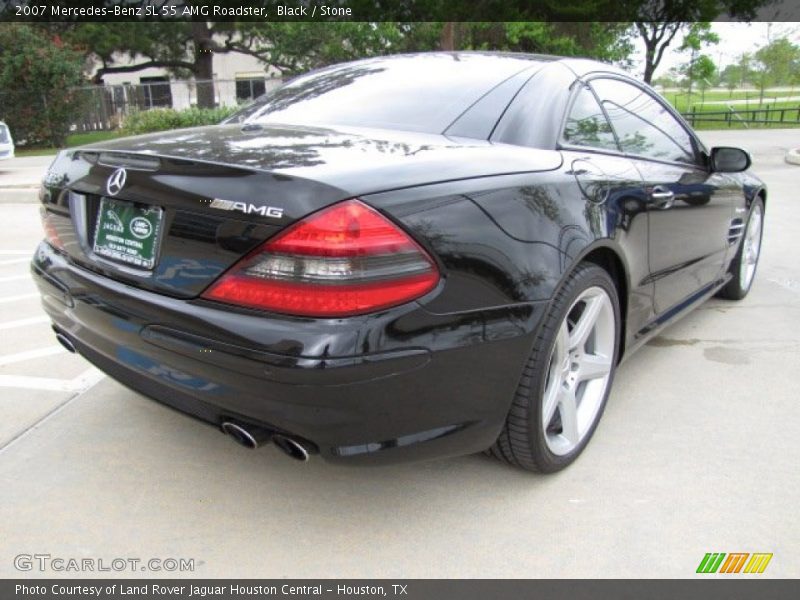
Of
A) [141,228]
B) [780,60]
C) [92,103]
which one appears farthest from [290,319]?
[780,60]

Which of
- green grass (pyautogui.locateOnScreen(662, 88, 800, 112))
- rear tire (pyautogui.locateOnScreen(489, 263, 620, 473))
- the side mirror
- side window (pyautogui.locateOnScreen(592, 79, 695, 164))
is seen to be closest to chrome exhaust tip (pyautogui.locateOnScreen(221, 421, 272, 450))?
rear tire (pyautogui.locateOnScreen(489, 263, 620, 473))

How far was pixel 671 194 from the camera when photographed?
Result: 302cm

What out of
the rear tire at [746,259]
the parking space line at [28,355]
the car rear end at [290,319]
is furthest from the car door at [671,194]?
the parking space line at [28,355]

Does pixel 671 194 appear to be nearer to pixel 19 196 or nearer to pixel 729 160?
pixel 729 160

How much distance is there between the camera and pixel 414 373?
1.81 meters

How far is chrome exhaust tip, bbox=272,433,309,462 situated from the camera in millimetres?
1849

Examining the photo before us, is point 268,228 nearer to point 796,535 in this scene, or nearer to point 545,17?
point 796,535

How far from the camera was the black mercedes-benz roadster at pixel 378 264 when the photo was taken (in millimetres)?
1739

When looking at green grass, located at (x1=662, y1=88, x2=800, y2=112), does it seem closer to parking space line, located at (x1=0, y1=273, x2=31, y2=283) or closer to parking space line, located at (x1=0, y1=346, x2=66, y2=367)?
parking space line, located at (x1=0, y1=273, x2=31, y2=283)

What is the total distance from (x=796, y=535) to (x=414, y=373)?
1410 millimetres

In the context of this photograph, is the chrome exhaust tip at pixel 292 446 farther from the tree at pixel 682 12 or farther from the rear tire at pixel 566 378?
the tree at pixel 682 12

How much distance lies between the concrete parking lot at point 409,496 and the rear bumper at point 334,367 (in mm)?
385
